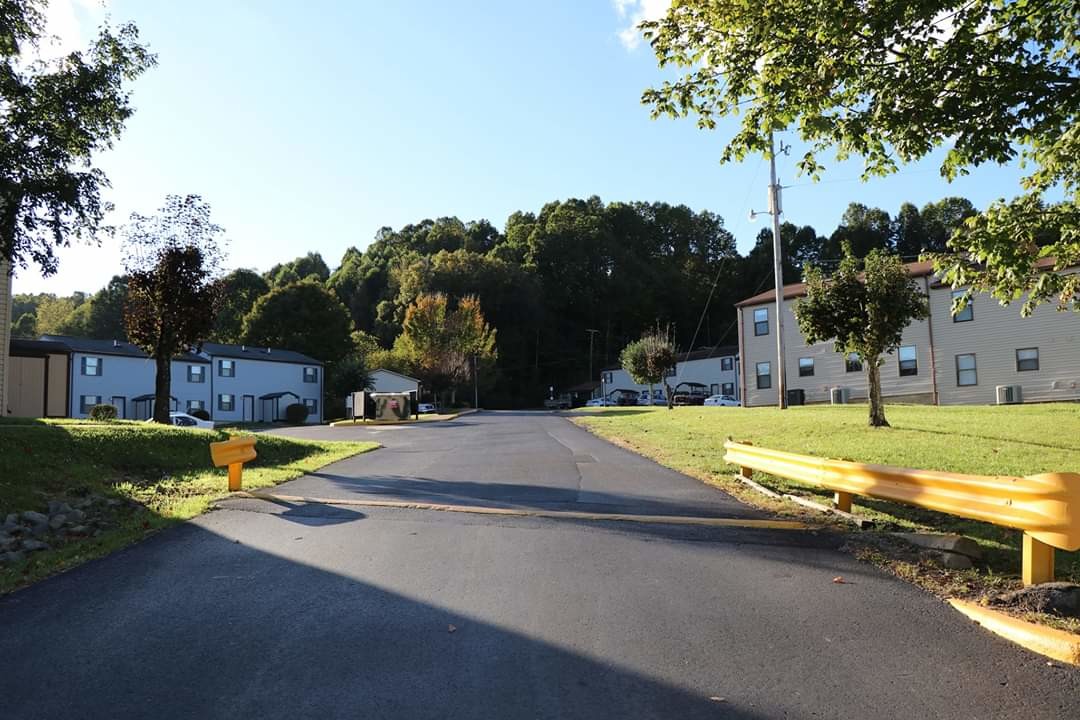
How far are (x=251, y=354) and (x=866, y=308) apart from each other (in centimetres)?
4646

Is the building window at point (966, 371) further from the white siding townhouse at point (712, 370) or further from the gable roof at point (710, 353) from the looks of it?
the gable roof at point (710, 353)

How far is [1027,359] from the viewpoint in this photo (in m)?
34.6

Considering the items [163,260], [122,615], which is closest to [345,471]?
[122,615]

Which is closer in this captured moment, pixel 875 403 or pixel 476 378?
pixel 875 403

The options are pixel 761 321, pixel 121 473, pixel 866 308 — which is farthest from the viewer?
pixel 761 321

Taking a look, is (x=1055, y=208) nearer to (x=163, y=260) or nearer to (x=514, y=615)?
(x=514, y=615)

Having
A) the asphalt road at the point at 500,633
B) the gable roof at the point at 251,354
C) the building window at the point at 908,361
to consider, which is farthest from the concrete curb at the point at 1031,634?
the gable roof at the point at 251,354

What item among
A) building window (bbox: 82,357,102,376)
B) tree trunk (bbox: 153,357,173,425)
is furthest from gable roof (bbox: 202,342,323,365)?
tree trunk (bbox: 153,357,173,425)

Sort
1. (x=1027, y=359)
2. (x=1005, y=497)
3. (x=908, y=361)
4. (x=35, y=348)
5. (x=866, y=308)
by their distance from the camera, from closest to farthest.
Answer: (x=1005, y=497), (x=866, y=308), (x=1027, y=359), (x=35, y=348), (x=908, y=361)

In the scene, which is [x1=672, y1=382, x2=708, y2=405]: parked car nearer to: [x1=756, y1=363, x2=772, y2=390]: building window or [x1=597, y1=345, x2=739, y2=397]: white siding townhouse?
[x1=597, y1=345, x2=739, y2=397]: white siding townhouse

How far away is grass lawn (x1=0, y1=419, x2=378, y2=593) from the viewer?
7.60 metres

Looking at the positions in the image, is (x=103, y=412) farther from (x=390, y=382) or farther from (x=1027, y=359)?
(x=1027, y=359)

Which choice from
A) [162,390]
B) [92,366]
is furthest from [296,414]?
[162,390]

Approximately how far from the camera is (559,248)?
3679 inches
